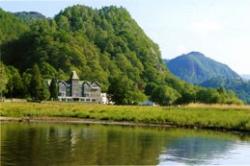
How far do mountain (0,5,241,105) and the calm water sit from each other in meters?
62.0

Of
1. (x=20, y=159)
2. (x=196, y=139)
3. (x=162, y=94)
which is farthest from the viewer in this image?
(x=162, y=94)

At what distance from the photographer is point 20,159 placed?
74.8ft

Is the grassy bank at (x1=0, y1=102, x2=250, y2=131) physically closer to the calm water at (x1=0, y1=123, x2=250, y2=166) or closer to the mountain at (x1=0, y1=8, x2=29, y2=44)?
the calm water at (x1=0, y1=123, x2=250, y2=166)

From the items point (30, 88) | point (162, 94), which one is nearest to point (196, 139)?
point (30, 88)

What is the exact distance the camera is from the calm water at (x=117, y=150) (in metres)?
23.6

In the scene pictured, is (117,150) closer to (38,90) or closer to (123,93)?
(38,90)

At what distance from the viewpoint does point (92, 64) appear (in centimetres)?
15812

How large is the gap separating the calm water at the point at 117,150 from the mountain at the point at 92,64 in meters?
62.0

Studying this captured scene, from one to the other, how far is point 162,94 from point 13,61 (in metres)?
52.6

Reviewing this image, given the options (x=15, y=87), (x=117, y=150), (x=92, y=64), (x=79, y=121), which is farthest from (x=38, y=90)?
(x=117, y=150)

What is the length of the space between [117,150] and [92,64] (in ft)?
430

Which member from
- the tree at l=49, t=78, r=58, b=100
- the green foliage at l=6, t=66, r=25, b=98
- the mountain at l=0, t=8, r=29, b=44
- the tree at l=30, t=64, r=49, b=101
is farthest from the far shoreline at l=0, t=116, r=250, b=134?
the mountain at l=0, t=8, r=29, b=44

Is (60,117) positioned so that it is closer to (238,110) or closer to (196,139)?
(238,110)

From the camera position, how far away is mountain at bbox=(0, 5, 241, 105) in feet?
348
